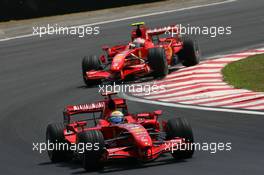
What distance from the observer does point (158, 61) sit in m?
22.2

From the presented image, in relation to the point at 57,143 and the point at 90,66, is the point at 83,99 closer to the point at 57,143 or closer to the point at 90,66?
the point at 90,66

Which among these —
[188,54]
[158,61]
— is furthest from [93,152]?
[188,54]

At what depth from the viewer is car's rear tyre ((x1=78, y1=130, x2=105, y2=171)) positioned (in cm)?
1267

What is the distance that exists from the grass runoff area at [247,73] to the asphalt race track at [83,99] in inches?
86.8

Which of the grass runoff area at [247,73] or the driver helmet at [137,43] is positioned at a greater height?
the driver helmet at [137,43]

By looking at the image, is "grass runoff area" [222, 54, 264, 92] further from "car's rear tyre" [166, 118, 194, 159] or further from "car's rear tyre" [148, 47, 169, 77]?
"car's rear tyre" [166, 118, 194, 159]

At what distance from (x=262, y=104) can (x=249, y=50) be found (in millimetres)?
8103

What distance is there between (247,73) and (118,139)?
861cm

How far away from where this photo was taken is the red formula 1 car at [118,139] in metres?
12.7

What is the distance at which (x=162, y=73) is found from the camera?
22172 mm

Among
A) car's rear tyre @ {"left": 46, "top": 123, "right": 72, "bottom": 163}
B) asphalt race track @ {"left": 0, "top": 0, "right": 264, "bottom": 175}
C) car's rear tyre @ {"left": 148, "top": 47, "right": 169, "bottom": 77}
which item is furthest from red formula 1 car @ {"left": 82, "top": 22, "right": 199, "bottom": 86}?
car's rear tyre @ {"left": 46, "top": 123, "right": 72, "bottom": 163}

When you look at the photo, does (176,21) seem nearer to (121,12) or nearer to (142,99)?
(121,12)

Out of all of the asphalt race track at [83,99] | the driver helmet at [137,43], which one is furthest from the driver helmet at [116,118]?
the driver helmet at [137,43]

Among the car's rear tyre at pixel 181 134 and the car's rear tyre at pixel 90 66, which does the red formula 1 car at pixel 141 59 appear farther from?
the car's rear tyre at pixel 181 134
